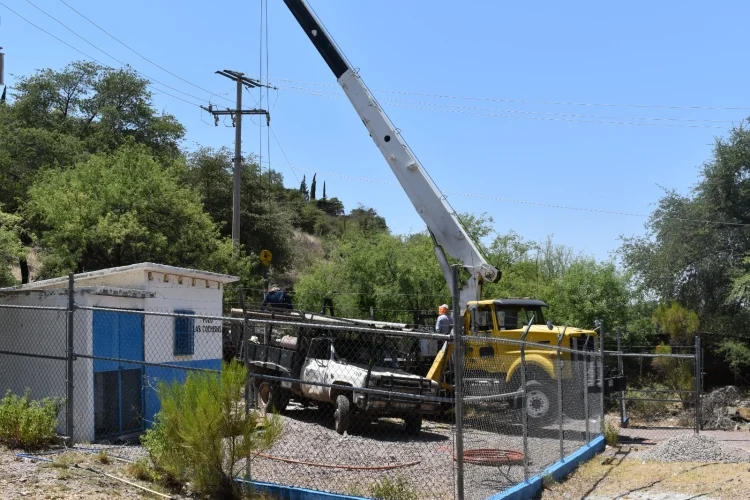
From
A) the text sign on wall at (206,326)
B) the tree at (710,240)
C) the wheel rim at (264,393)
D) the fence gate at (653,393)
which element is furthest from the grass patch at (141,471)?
the tree at (710,240)

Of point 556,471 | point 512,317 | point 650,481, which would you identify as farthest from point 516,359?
point 556,471

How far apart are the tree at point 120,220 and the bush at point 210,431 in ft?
50.4

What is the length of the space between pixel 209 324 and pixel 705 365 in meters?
20.2

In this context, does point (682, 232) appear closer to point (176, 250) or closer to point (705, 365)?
point (705, 365)

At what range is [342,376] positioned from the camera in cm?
1395

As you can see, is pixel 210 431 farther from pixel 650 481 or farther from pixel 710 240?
pixel 710 240

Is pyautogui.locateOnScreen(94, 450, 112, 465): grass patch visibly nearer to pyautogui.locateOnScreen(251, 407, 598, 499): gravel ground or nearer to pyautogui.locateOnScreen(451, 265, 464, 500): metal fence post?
pyautogui.locateOnScreen(251, 407, 598, 499): gravel ground

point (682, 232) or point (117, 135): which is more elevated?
point (117, 135)

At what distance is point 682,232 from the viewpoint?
3216 centimetres

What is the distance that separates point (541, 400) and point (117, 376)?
780cm

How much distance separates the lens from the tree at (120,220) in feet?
74.0

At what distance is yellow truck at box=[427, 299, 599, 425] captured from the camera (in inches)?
571

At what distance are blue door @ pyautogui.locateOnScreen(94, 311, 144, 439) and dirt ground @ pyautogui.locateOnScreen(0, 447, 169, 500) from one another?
2.62m

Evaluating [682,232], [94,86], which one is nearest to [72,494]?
[682,232]
